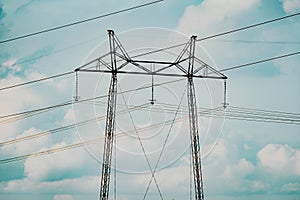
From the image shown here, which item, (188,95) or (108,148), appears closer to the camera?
(108,148)

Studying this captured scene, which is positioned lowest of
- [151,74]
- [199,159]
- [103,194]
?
[103,194]

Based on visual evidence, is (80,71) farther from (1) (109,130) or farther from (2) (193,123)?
(2) (193,123)

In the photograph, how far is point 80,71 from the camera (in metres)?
43.8

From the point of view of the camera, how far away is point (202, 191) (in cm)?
4475

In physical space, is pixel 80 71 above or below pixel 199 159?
above

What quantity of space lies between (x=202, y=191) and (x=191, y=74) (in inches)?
386

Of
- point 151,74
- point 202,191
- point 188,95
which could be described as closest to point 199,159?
point 202,191

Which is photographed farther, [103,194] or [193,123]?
[193,123]

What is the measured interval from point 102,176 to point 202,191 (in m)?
8.57

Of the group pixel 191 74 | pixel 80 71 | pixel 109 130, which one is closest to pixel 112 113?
pixel 109 130

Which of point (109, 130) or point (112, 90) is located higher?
point (112, 90)

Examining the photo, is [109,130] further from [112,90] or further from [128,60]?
[128,60]

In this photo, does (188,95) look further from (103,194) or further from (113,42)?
(103,194)

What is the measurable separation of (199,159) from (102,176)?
27.5 ft
